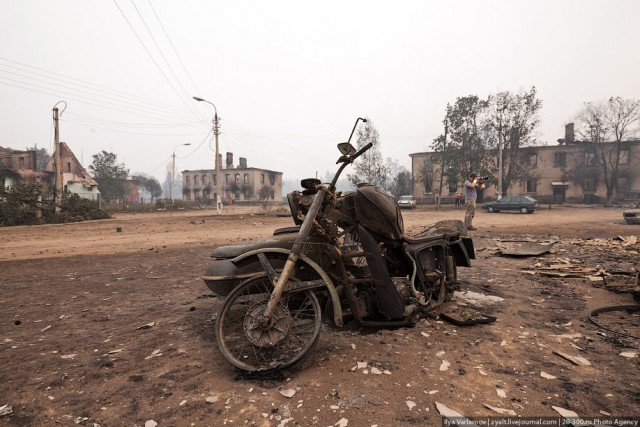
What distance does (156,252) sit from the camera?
965 centimetres

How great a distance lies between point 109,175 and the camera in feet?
177

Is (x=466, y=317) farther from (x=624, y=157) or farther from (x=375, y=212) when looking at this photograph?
(x=624, y=157)

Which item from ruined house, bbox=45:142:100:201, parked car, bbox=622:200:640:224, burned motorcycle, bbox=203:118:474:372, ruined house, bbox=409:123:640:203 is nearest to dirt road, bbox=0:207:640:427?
burned motorcycle, bbox=203:118:474:372

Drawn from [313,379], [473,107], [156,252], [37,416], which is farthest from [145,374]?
Result: [473,107]

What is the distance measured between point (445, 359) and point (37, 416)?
129 inches

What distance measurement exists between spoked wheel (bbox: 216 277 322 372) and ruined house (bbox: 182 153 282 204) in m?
59.0

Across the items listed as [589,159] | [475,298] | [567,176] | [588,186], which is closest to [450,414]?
[475,298]

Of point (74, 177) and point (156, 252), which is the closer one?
point (156, 252)

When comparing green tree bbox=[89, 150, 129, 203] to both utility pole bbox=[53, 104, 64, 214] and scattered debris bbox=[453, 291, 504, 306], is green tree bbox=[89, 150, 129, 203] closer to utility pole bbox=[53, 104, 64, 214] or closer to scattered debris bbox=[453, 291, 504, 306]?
utility pole bbox=[53, 104, 64, 214]

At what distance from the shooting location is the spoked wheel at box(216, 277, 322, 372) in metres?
2.89

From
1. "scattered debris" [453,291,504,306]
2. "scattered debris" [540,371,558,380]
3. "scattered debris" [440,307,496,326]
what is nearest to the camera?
"scattered debris" [540,371,558,380]

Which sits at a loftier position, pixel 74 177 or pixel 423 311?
pixel 74 177

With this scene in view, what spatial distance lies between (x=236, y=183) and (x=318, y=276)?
63.6 metres

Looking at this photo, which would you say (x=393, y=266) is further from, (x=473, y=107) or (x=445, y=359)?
(x=473, y=107)
